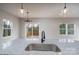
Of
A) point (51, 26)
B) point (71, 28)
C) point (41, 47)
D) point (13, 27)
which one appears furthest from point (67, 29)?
point (13, 27)

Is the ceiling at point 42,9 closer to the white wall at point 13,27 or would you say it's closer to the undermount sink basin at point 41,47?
the white wall at point 13,27

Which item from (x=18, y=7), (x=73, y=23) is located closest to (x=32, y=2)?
(x=18, y=7)

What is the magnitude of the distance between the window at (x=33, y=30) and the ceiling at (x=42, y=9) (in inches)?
5.6

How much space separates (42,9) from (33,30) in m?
0.32

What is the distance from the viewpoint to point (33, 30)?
1.42m

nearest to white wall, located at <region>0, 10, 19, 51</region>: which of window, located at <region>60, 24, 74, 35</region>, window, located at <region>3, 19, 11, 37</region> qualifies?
window, located at <region>3, 19, 11, 37</region>

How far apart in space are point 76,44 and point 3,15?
3.53 feet

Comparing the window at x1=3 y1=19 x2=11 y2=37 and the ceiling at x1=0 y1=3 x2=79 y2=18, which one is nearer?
the ceiling at x1=0 y1=3 x2=79 y2=18

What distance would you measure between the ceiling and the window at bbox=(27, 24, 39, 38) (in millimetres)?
143

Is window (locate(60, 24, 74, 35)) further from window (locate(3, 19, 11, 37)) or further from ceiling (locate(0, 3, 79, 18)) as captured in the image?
window (locate(3, 19, 11, 37))

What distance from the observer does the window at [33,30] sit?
1.41 m

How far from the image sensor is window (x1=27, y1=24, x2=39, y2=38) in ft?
4.64

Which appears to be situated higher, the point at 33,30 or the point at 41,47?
the point at 33,30

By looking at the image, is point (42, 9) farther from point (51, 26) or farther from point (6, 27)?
point (6, 27)
